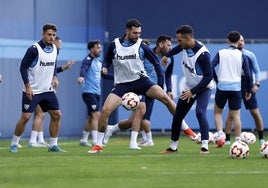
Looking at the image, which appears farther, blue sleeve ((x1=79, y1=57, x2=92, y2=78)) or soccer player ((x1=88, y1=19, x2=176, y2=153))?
blue sleeve ((x1=79, y1=57, x2=92, y2=78))

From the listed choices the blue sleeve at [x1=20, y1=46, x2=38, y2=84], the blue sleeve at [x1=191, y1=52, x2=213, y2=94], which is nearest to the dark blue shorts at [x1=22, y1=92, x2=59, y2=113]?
the blue sleeve at [x1=20, y1=46, x2=38, y2=84]

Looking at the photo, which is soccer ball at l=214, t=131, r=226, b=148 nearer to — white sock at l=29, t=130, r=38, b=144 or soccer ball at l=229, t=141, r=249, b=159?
white sock at l=29, t=130, r=38, b=144

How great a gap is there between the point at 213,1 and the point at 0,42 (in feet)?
29.0

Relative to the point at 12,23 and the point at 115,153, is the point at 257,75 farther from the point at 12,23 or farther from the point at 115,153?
the point at 12,23

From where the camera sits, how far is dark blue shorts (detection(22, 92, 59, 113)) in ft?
61.7

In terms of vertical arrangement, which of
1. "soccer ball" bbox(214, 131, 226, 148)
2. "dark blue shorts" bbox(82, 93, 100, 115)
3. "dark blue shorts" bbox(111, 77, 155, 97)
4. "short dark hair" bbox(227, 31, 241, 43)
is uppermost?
"short dark hair" bbox(227, 31, 241, 43)

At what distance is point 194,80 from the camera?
58.7 feet

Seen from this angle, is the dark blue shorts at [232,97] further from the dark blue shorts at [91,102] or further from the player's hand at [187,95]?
the player's hand at [187,95]

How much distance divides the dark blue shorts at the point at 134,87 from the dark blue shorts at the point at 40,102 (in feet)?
4.05

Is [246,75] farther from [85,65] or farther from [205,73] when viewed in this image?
[85,65]

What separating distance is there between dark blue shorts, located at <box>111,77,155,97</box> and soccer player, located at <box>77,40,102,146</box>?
15.4ft

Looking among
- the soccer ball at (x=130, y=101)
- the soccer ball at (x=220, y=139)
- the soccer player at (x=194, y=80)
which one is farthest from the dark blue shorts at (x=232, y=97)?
the soccer ball at (x=130, y=101)

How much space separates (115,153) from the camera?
18.4m

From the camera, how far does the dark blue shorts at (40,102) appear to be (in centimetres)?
1880
